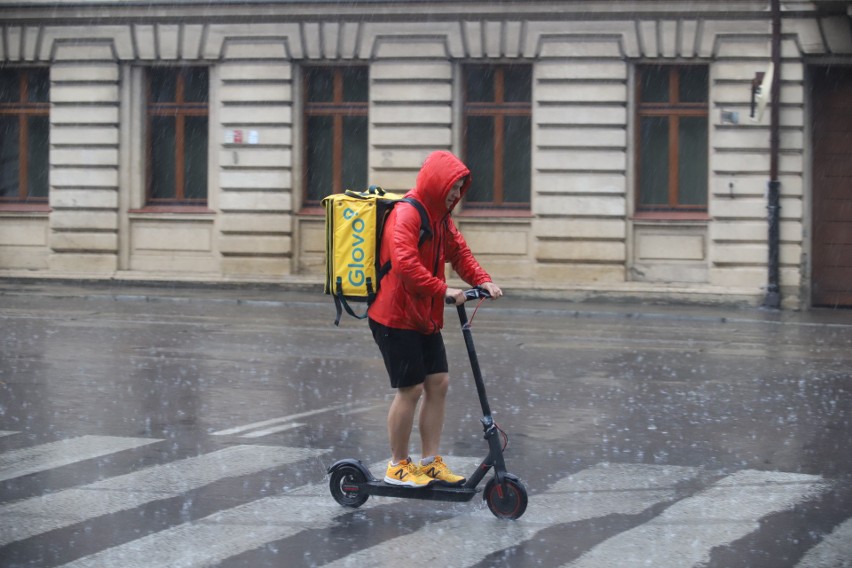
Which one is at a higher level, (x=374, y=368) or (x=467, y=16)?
(x=467, y=16)

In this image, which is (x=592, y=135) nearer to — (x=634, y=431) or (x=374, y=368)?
(x=374, y=368)

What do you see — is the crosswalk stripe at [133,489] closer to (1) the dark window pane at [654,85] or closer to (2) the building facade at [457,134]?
(2) the building facade at [457,134]

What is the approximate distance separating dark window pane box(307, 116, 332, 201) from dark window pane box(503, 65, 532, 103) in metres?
3.01

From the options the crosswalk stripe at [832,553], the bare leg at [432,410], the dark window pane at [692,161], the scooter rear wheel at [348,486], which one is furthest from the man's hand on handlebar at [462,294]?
the dark window pane at [692,161]

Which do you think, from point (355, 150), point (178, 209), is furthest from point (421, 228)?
point (178, 209)

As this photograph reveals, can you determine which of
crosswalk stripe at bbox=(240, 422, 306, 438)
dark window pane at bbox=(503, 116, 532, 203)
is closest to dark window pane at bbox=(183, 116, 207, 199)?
dark window pane at bbox=(503, 116, 532, 203)

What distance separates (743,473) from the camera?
26.5ft

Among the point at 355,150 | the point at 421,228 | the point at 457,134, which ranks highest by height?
the point at 457,134

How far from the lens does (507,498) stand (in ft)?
22.3

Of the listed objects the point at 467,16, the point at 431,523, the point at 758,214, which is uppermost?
the point at 467,16

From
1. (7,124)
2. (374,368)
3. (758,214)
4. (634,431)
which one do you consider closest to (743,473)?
(634,431)

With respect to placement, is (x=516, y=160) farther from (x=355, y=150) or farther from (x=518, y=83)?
(x=355, y=150)

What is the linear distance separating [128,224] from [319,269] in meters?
3.49

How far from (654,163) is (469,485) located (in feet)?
56.8
